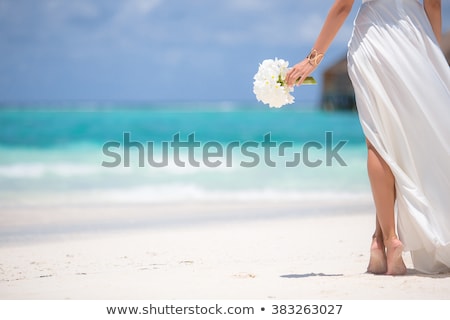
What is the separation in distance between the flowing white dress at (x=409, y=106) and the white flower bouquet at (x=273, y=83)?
30 cm

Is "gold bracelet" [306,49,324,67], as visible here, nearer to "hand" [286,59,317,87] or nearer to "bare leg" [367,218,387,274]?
"hand" [286,59,317,87]

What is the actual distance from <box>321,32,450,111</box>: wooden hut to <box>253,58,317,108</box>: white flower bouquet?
33.5m

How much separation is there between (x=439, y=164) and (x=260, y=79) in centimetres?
93

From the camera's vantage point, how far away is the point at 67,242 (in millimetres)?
4730

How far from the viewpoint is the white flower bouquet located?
3.15 m

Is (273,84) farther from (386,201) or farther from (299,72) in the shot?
(386,201)

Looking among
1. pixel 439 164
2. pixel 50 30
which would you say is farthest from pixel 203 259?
pixel 50 30

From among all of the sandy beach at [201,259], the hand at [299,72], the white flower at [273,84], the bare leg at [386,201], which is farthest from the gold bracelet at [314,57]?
the sandy beach at [201,259]

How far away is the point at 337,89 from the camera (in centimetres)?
3734

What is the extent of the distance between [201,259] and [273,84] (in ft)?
4.20

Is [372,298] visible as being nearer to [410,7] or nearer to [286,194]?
[410,7]

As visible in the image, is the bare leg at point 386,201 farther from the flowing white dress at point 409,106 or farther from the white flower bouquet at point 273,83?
the white flower bouquet at point 273,83

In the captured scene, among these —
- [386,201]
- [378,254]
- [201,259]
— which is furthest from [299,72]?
[201,259]

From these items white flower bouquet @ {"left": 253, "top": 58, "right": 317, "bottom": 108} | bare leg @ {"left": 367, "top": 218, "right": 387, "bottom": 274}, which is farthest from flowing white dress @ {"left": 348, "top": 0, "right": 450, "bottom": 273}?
white flower bouquet @ {"left": 253, "top": 58, "right": 317, "bottom": 108}
